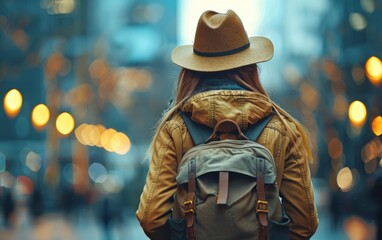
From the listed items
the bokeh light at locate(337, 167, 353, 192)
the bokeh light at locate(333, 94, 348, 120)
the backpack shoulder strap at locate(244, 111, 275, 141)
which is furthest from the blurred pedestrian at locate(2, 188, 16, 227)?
the bokeh light at locate(337, 167, 353, 192)

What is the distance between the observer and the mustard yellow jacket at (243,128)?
16.6 ft

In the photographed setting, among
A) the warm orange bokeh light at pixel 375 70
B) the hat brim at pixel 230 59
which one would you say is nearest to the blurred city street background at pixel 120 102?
the warm orange bokeh light at pixel 375 70

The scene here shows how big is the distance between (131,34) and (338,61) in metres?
54.2

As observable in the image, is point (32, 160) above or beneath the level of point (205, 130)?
beneath

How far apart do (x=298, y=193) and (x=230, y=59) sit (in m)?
0.76

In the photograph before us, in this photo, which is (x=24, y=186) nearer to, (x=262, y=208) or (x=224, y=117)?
(x=224, y=117)

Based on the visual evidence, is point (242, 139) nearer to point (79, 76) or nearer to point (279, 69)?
point (79, 76)

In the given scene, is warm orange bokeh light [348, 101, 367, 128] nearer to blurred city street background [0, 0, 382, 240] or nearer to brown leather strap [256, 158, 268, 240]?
blurred city street background [0, 0, 382, 240]

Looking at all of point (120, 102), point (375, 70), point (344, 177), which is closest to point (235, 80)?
point (375, 70)

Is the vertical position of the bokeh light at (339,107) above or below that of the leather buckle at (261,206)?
below

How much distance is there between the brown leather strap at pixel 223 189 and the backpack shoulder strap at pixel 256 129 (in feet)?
1.30

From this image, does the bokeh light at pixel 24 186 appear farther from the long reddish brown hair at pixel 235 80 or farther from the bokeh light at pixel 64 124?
the long reddish brown hair at pixel 235 80

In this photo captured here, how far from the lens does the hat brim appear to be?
17.4ft

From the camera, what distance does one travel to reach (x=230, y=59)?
534 centimetres
